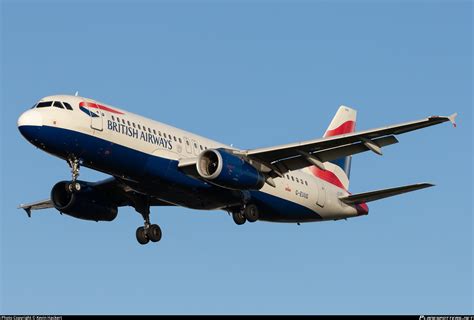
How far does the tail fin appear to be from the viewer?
60.7m

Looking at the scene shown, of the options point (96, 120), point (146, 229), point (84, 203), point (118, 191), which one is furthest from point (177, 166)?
point (84, 203)

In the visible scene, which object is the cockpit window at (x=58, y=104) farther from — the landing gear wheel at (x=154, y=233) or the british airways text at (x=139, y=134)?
the landing gear wheel at (x=154, y=233)

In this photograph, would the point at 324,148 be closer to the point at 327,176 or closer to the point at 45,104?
the point at 327,176

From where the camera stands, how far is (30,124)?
48.8m

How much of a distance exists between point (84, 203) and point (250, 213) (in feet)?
27.8

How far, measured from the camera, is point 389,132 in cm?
4856

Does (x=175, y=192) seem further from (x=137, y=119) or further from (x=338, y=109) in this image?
(x=338, y=109)

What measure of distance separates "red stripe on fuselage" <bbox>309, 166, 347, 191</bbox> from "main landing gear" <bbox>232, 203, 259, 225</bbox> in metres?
6.38

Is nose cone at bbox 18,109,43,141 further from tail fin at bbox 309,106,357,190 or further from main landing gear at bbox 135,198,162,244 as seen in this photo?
tail fin at bbox 309,106,357,190

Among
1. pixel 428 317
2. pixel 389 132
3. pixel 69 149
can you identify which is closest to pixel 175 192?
pixel 69 149

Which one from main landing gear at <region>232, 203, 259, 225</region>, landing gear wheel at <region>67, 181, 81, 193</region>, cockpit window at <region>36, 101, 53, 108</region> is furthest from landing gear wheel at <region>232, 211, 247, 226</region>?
cockpit window at <region>36, 101, 53, 108</region>

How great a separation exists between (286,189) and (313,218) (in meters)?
2.85

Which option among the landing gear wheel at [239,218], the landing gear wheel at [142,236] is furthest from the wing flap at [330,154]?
the landing gear wheel at [142,236]

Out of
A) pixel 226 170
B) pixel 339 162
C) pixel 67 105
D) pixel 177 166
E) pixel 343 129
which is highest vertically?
pixel 343 129
